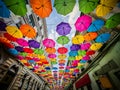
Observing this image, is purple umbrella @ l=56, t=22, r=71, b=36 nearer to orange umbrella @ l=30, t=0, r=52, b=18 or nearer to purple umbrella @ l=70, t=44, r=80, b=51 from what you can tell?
orange umbrella @ l=30, t=0, r=52, b=18

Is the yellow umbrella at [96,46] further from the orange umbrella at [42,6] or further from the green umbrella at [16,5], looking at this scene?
the green umbrella at [16,5]

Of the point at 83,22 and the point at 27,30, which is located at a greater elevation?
the point at 27,30

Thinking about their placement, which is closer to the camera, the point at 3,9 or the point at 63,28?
the point at 3,9

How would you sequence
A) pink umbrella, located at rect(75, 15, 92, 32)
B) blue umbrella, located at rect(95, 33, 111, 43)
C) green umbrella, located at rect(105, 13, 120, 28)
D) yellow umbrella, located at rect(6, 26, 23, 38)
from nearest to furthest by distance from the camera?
pink umbrella, located at rect(75, 15, 92, 32) → green umbrella, located at rect(105, 13, 120, 28) → yellow umbrella, located at rect(6, 26, 23, 38) → blue umbrella, located at rect(95, 33, 111, 43)

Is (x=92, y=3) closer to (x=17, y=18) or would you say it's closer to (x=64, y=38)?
(x=64, y=38)

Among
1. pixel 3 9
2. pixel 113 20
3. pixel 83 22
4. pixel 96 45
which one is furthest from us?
pixel 96 45

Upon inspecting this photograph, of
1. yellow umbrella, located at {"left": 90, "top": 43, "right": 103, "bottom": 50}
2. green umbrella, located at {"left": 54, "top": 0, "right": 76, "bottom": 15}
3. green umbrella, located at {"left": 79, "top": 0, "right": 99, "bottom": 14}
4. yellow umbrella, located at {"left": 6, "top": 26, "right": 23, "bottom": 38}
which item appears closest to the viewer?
green umbrella, located at {"left": 54, "top": 0, "right": 76, "bottom": 15}

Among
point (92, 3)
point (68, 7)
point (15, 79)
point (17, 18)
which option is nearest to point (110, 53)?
point (92, 3)

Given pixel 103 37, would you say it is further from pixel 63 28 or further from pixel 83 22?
pixel 63 28

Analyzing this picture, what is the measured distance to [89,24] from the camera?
657 cm

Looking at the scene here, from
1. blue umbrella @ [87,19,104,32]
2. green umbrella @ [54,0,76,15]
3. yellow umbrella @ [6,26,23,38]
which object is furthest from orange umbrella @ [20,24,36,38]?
blue umbrella @ [87,19,104,32]

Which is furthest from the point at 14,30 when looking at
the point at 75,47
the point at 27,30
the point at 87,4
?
the point at 75,47

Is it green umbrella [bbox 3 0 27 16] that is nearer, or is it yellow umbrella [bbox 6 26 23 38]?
green umbrella [bbox 3 0 27 16]

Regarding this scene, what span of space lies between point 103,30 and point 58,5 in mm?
5982
